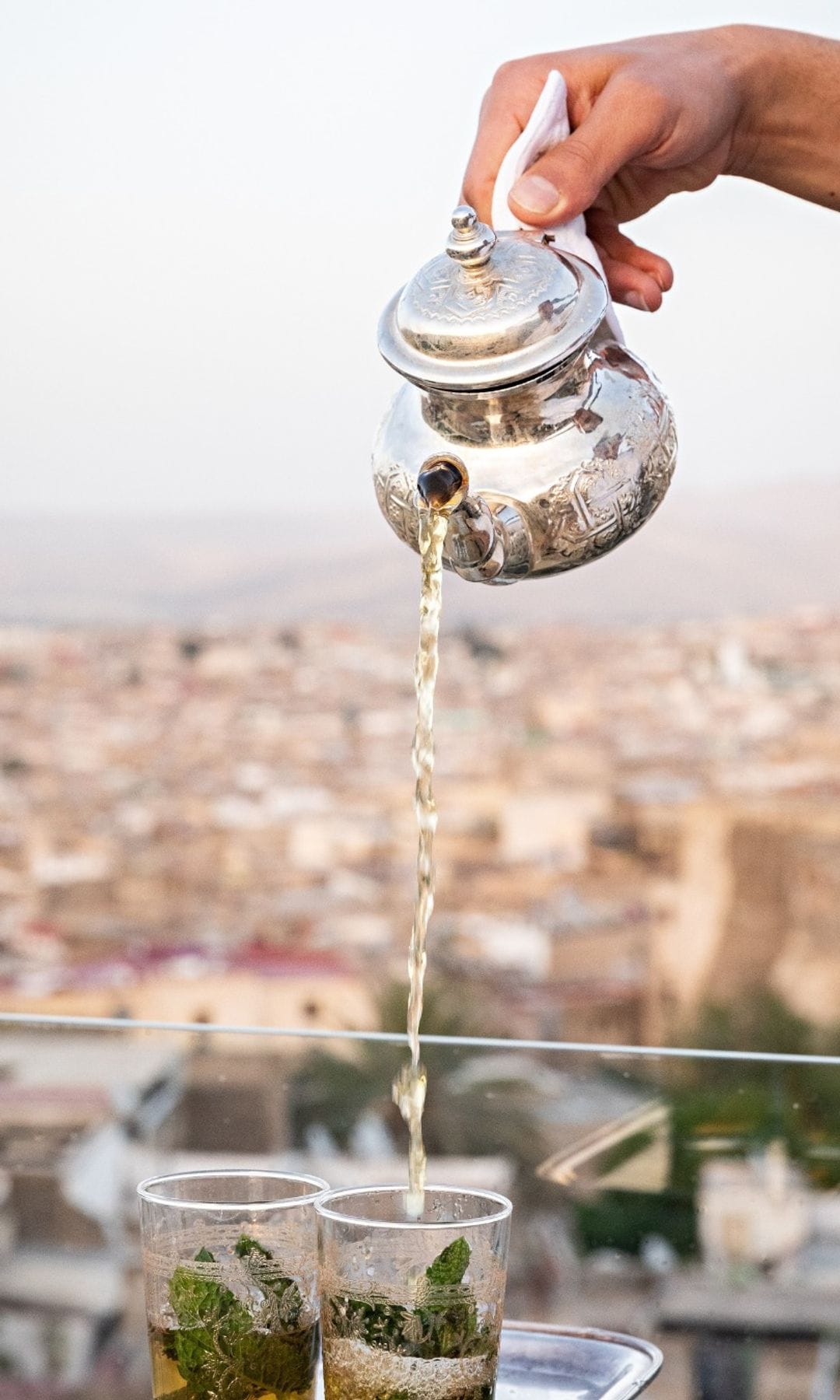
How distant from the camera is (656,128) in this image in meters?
0.85

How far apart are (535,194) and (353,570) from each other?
688cm

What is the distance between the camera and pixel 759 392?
7.16 metres

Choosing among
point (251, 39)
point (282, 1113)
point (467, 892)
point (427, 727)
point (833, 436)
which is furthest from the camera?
point (467, 892)

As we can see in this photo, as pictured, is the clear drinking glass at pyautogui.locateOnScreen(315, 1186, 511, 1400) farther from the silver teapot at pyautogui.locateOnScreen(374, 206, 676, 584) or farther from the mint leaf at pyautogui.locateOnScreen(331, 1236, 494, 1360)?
the silver teapot at pyautogui.locateOnScreen(374, 206, 676, 584)

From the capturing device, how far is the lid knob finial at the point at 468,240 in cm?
70

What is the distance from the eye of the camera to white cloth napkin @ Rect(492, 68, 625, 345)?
2.61ft

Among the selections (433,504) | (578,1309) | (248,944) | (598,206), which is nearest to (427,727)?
(433,504)

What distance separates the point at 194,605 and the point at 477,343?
698 cm

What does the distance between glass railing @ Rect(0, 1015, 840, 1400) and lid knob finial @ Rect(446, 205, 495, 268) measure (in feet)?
1.42

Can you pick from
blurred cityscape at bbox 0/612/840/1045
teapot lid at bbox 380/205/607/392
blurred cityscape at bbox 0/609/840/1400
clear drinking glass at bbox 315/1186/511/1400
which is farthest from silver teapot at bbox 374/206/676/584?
blurred cityscape at bbox 0/612/840/1045

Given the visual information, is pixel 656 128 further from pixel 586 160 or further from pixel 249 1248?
pixel 249 1248

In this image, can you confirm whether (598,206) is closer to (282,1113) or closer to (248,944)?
(282,1113)

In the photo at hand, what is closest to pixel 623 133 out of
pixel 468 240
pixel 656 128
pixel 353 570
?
pixel 656 128

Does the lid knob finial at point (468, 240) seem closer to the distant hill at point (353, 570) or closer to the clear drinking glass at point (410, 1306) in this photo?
the clear drinking glass at point (410, 1306)
